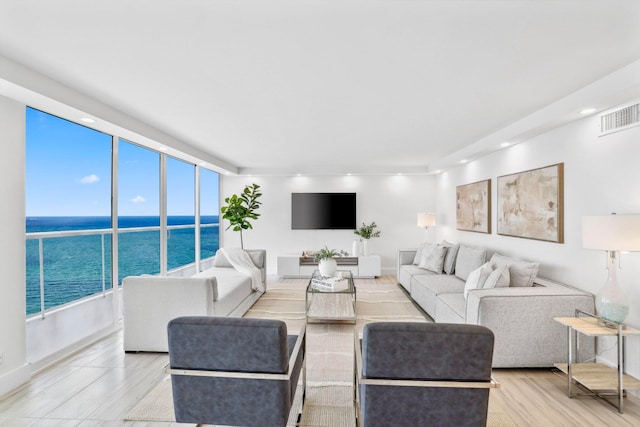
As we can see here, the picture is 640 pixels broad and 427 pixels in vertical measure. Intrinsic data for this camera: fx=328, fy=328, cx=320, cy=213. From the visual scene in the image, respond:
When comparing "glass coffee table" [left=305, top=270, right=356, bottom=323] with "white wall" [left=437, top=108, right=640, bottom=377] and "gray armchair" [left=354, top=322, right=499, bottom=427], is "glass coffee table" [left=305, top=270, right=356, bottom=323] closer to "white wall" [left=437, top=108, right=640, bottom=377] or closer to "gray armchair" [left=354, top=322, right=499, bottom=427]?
"white wall" [left=437, top=108, right=640, bottom=377]

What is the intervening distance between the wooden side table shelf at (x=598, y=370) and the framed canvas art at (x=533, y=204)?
1.07 metres

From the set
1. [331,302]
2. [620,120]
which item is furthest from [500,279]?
[331,302]

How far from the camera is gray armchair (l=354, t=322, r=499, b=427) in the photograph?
5.29 ft

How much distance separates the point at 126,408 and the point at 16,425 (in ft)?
2.08

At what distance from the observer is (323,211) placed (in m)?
7.64

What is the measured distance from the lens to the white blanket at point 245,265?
5.09 metres

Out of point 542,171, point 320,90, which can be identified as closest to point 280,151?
point 320,90

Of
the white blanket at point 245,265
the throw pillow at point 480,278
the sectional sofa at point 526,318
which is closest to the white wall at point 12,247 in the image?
the white blanket at point 245,265

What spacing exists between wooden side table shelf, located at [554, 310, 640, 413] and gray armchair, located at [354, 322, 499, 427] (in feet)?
4.50

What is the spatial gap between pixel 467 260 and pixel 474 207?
3.74 ft

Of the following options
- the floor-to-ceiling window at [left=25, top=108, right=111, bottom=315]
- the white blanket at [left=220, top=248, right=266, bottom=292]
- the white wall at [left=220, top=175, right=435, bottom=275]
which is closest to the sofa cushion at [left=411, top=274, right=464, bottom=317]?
the white blanket at [left=220, top=248, right=266, bottom=292]

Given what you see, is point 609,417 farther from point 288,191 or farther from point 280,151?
point 288,191

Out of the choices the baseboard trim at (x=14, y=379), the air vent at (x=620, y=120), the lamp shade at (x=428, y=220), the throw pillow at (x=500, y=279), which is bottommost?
the baseboard trim at (x=14, y=379)

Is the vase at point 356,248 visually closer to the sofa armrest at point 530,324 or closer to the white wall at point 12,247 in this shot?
the sofa armrest at point 530,324
